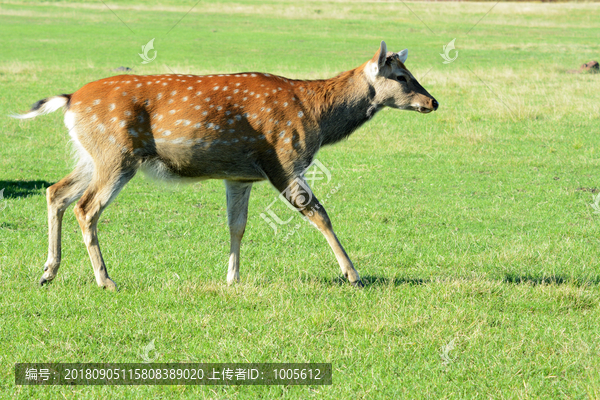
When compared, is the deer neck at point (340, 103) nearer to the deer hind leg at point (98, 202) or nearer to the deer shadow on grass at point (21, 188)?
the deer hind leg at point (98, 202)

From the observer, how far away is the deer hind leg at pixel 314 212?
6371mm

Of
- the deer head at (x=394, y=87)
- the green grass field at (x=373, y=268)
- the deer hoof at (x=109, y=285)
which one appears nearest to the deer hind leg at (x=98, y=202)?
the deer hoof at (x=109, y=285)

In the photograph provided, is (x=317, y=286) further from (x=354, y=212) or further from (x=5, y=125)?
(x=5, y=125)

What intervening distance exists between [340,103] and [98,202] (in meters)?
2.58

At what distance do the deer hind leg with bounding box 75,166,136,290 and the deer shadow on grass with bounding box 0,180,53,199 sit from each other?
417 cm

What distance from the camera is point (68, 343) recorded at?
4922mm

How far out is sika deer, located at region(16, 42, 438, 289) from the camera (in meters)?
6.08

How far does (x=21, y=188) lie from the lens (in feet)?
33.3

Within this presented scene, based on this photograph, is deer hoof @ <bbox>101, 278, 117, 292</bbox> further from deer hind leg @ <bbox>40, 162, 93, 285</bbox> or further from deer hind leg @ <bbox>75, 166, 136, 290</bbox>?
deer hind leg @ <bbox>40, 162, 93, 285</bbox>

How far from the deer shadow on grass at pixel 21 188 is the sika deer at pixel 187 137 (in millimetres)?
3843

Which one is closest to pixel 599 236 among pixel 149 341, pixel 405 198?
pixel 405 198

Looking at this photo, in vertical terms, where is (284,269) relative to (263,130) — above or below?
below

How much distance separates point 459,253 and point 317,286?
220cm

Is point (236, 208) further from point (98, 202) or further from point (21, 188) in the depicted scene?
point (21, 188)
